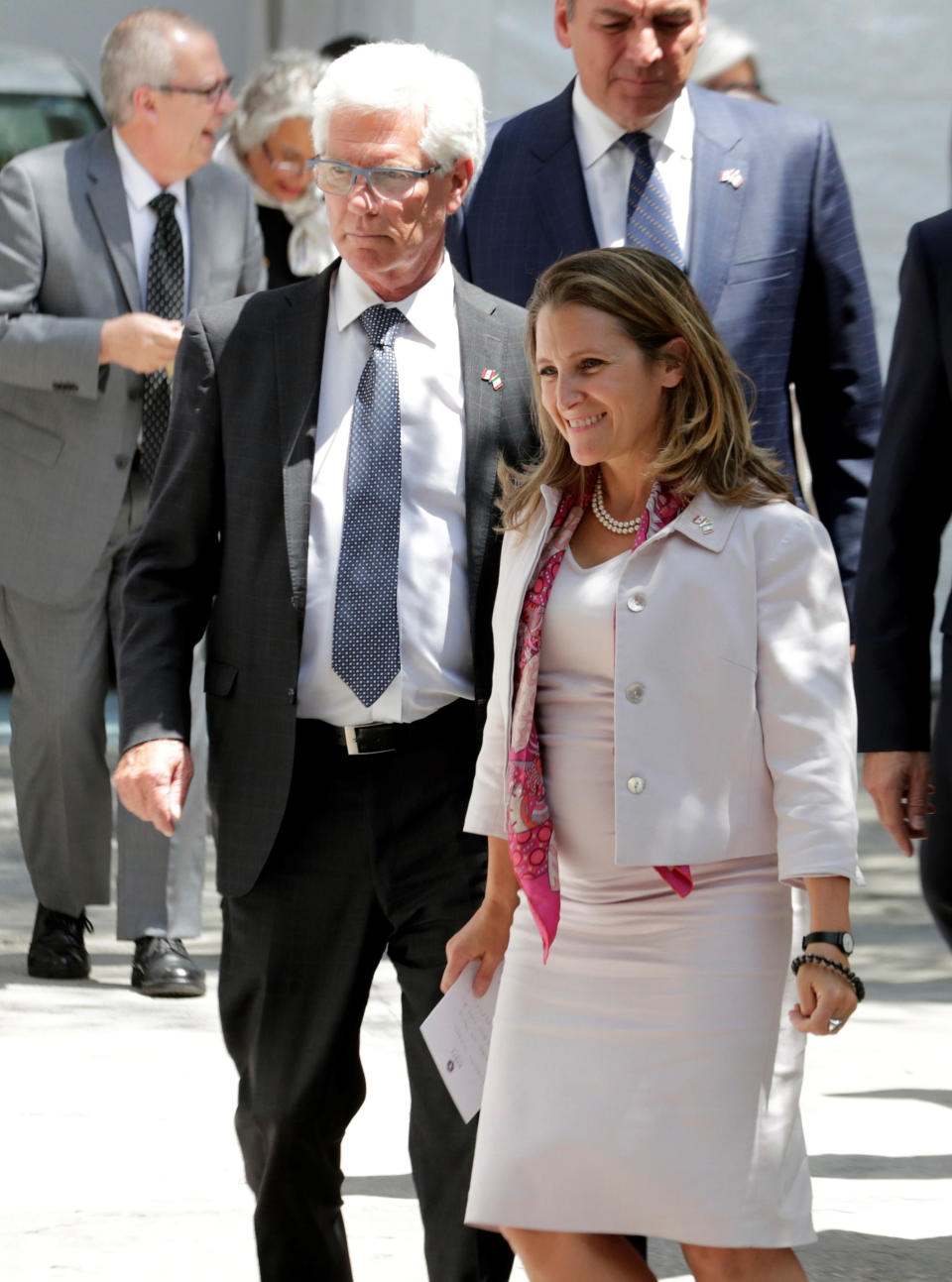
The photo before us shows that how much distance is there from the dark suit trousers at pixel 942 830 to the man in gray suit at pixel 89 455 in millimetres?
3050

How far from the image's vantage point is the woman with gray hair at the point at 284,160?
7504 millimetres

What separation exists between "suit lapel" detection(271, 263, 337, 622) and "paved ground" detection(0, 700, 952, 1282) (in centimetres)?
143

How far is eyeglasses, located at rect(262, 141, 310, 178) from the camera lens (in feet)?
25.2

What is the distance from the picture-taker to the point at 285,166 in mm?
7727

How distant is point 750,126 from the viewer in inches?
185

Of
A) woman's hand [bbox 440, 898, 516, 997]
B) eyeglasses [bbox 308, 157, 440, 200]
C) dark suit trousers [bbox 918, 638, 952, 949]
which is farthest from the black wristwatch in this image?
eyeglasses [bbox 308, 157, 440, 200]

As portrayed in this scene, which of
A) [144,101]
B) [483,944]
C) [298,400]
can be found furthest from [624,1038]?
[144,101]

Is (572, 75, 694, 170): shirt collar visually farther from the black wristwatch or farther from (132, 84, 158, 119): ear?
(132, 84, 158, 119): ear

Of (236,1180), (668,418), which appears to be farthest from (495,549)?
(236,1180)

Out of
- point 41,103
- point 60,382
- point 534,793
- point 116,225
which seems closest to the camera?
point 534,793

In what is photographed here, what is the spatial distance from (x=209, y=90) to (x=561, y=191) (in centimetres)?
246

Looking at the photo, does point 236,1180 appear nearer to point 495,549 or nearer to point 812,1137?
point 812,1137

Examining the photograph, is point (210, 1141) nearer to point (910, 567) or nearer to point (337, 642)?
point (337, 642)

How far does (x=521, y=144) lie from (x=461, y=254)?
26cm
